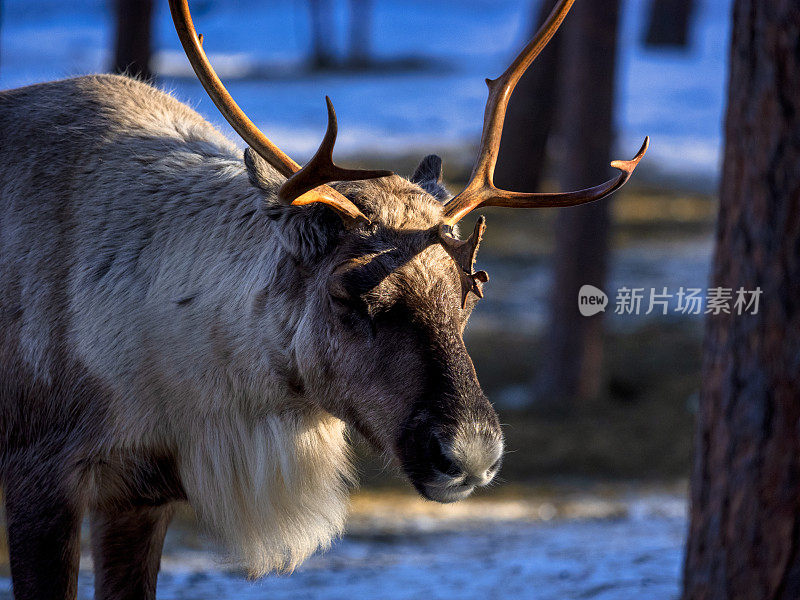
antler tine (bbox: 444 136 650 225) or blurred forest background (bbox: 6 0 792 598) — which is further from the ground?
antler tine (bbox: 444 136 650 225)

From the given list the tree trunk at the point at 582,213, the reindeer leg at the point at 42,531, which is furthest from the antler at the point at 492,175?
the tree trunk at the point at 582,213

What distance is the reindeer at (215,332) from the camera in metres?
2.61

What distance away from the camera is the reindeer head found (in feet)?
8.25

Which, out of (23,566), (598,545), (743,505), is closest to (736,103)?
(743,505)

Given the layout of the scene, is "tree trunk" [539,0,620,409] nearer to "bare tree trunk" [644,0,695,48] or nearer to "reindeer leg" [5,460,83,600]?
"reindeer leg" [5,460,83,600]

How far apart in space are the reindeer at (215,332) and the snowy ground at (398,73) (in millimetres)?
6817

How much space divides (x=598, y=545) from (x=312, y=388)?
9.06 ft

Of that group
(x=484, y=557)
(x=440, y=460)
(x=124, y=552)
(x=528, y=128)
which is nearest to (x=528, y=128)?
(x=528, y=128)

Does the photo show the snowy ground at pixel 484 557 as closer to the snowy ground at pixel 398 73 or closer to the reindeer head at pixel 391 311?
the reindeer head at pixel 391 311

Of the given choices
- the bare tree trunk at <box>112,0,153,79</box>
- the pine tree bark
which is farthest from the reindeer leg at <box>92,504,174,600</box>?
the pine tree bark

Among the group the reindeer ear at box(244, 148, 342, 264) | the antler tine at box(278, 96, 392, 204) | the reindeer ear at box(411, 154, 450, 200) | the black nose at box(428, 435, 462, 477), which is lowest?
the black nose at box(428, 435, 462, 477)

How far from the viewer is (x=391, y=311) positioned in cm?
261

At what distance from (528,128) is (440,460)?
9375 mm

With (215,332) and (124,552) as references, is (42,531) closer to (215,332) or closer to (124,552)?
(124,552)
